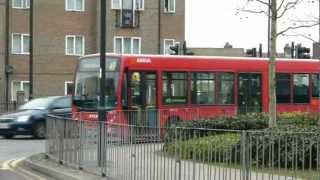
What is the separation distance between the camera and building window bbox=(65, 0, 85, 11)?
49656mm

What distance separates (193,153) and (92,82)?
51.1 ft

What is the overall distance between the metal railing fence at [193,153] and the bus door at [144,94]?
9.25 meters

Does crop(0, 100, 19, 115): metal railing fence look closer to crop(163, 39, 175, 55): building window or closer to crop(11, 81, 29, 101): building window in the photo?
crop(11, 81, 29, 101): building window

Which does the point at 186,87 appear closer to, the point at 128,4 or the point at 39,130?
the point at 39,130

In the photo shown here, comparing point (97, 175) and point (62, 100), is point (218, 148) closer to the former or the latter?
point (97, 175)

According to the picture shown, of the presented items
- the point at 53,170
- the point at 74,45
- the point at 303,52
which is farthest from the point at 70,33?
the point at 53,170

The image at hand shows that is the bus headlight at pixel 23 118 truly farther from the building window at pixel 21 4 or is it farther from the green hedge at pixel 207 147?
the building window at pixel 21 4

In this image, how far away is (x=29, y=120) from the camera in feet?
87.2

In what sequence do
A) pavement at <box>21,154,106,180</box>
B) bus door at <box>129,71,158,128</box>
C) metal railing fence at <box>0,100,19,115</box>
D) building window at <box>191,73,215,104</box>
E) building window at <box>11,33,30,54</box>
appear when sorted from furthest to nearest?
building window at <box>11,33,30,54</box> → metal railing fence at <box>0,100,19,115</box> → building window at <box>191,73,215,104</box> → bus door at <box>129,71,158,128</box> → pavement at <box>21,154,106,180</box>

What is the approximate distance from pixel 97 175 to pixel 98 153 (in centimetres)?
42

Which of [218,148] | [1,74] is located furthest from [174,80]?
[1,74]

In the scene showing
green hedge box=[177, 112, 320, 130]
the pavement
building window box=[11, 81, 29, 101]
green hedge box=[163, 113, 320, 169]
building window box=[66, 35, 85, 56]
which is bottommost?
the pavement

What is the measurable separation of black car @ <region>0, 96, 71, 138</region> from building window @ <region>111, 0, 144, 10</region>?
23614 millimetres

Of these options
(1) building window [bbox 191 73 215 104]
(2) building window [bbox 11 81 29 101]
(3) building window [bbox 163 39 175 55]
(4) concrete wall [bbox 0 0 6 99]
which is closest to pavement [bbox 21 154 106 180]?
(1) building window [bbox 191 73 215 104]
